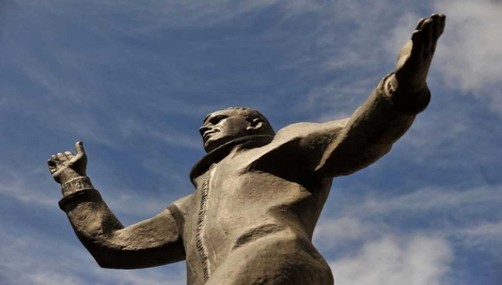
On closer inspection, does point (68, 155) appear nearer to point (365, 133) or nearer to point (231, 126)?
point (231, 126)

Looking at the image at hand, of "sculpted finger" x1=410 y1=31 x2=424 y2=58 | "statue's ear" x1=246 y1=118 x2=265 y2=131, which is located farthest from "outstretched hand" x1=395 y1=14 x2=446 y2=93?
"statue's ear" x1=246 y1=118 x2=265 y2=131

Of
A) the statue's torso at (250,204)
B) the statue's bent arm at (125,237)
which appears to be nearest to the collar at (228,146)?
the statue's torso at (250,204)

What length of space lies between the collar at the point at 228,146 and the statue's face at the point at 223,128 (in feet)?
0.51

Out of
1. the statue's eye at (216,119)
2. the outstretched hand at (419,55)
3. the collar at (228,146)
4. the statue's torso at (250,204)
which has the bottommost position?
the statue's torso at (250,204)

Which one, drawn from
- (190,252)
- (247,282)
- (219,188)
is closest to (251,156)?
(219,188)

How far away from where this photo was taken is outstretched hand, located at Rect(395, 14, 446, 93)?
7.30 meters

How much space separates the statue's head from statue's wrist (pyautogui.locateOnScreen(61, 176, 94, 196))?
44.6 inches

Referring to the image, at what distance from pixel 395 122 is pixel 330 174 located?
739 millimetres

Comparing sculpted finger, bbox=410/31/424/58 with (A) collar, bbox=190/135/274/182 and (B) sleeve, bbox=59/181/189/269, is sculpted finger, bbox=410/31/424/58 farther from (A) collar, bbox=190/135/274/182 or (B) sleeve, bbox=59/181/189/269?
(B) sleeve, bbox=59/181/189/269

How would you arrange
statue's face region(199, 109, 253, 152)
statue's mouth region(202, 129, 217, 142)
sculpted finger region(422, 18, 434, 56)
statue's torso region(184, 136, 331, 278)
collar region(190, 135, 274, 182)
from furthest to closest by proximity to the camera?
statue's mouth region(202, 129, 217, 142) → statue's face region(199, 109, 253, 152) → collar region(190, 135, 274, 182) → statue's torso region(184, 136, 331, 278) → sculpted finger region(422, 18, 434, 56)

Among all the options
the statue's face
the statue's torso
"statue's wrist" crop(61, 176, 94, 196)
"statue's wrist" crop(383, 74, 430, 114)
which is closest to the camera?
"statue's wrist" crop(383, 74, 430, 114)

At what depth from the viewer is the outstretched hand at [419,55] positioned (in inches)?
287

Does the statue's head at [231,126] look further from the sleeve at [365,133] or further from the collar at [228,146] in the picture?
the sleeve at [365,133]

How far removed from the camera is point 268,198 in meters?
7.97
